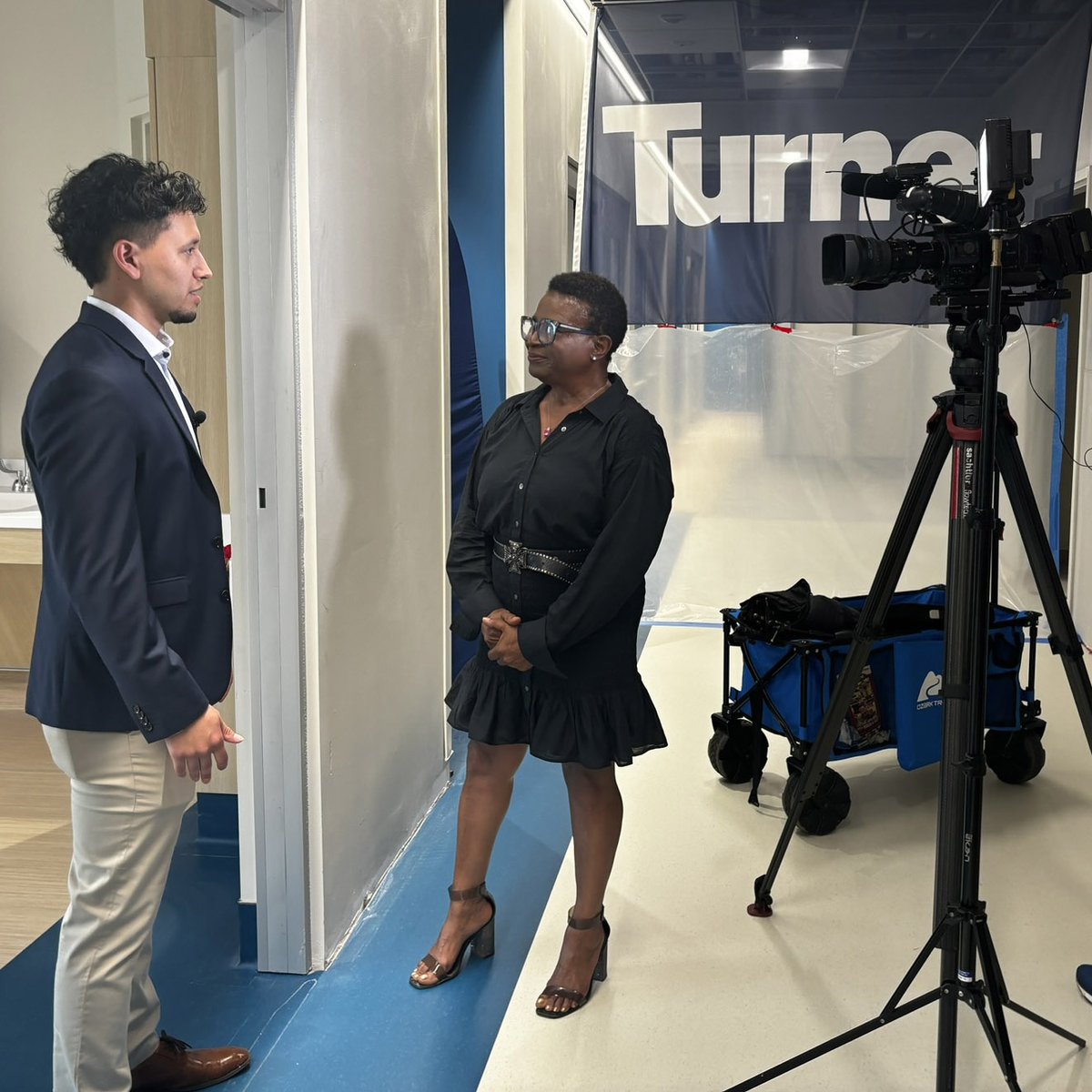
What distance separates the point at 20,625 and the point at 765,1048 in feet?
5.14

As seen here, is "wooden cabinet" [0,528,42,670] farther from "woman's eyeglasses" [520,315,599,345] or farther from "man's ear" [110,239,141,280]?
"woman's eyeglasses" [520,315,599,345]

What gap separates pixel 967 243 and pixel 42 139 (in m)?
1.56

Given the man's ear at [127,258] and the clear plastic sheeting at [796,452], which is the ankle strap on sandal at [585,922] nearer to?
the man's ear at [127,258]

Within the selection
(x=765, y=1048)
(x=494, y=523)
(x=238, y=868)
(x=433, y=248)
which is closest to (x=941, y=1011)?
(x=765, y=1048)

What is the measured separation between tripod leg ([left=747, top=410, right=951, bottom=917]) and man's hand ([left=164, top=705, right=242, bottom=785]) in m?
1.38

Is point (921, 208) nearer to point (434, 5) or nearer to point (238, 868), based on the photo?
point (434, 5)

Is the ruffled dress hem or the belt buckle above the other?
the belt buckle

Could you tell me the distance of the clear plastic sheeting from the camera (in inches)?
219

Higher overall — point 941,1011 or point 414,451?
point 414,451

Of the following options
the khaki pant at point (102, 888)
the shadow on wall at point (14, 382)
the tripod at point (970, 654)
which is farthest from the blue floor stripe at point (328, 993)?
the shadow on wall at point (14, 382)

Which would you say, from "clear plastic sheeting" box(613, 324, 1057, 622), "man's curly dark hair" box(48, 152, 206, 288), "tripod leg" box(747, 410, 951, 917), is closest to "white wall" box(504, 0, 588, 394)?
"clear plastic sheeting" box(613, 324, 1057, 622)

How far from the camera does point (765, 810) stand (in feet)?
11.4

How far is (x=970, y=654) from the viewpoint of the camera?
202 centimetres

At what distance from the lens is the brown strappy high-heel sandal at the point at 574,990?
7.72 feet
